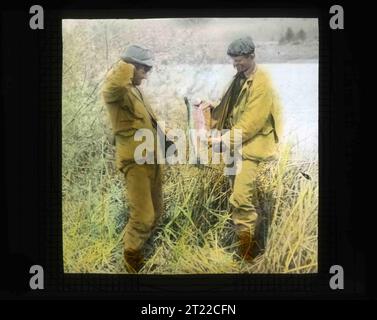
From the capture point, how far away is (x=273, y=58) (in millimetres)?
2795

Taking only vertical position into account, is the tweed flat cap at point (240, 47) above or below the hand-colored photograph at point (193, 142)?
above

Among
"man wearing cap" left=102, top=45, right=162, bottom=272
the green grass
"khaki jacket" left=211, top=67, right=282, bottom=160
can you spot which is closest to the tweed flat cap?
"khaki jacket" left=211, top=67, right=282, bottom=160

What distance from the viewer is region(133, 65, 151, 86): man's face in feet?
9.17

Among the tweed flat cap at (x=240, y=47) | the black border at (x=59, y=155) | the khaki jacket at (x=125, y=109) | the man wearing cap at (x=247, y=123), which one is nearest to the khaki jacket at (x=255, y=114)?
the man wearing cap at (x=247, y=123)

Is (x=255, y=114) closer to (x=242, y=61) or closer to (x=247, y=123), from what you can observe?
(x=247, y=123)


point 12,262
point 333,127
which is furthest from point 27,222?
point 333,127

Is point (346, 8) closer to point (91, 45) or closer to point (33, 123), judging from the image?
point (91, 45)

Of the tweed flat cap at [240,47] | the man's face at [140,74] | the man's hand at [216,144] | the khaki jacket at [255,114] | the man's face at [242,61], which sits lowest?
the man's hand at [216,144]

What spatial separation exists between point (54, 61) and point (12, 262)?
1.01 metres

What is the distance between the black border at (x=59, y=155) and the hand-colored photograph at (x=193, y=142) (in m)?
0.05

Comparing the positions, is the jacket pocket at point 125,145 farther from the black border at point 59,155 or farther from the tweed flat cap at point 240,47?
the tweed flat cap at point 240,47

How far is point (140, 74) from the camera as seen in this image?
280 cm

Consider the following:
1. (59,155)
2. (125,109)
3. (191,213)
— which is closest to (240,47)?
(125,109)

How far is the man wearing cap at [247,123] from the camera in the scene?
2793mm
